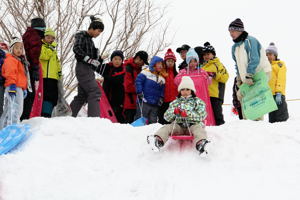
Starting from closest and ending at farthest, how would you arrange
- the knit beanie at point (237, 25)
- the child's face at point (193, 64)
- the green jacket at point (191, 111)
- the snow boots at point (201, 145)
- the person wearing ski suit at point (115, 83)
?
the snow boots at point (201, 145) → the green jacket at point (191, 111) → the knit beanie at point (237, 25) → the child's face at point (193, 64) → the person wearing ski suit at point (115, 83)

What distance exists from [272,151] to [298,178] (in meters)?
0.65

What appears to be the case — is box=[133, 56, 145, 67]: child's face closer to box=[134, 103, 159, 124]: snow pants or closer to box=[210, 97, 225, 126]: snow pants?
box=[134, 103, 159, 124]: snow pants

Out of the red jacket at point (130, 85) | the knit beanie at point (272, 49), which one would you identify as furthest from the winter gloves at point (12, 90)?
the knit beanie at point (272, 49)

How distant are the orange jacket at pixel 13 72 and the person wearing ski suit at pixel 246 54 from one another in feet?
11.0

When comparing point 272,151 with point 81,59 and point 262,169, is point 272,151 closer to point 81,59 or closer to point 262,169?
point 262,169

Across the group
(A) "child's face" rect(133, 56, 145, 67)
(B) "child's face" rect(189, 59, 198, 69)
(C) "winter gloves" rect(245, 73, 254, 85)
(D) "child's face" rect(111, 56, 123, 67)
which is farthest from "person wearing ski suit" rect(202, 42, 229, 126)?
(D) "child's face" rect(111, 56, 123, 67)

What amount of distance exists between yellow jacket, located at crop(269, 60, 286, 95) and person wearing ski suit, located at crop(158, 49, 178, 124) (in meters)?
1.72

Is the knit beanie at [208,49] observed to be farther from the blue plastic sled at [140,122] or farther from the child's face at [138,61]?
the blue plastic sled at [140,122]

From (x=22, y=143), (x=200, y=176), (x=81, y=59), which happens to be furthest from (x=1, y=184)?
(x=81, y=59)

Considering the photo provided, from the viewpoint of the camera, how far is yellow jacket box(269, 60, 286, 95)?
20.2 feet

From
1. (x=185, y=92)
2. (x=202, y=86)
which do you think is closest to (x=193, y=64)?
(x=202, y=86)

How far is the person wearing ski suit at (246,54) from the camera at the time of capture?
17.6 ft

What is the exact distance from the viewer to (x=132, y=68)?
712 cm

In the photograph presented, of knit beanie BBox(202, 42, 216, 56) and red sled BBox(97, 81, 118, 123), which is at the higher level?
knit beanie BBox(202, 42, 216, 56)
